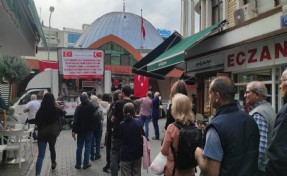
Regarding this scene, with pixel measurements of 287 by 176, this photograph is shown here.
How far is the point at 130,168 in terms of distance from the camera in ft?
18.8

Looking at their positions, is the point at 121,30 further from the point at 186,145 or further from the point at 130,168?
the point at 186,145

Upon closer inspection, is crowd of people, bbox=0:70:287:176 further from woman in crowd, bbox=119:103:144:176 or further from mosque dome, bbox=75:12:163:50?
mosque dome, bbox=75:12:163:50

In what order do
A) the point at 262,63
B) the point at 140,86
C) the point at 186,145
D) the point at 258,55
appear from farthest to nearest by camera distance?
the point at 140,86
the point at 258,55
the point at 262,63
the point at 186,145

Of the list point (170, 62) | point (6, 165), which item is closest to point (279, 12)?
point (170, 62)

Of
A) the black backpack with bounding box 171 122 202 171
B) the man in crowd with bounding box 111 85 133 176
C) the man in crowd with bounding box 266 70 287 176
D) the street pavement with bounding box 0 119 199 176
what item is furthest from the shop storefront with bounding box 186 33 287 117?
the man in crowd with bounding box 266 70 287 176

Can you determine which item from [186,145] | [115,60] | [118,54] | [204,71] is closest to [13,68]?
[115,60]

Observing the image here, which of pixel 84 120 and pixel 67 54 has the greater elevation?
pixel 67 54

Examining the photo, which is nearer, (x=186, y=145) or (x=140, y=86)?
(x=186, y=145)

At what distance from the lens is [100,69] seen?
→ 1878cm

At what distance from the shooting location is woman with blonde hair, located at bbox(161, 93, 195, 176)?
13.7 feet

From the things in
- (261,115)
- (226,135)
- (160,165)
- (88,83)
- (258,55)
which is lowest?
(160,165)

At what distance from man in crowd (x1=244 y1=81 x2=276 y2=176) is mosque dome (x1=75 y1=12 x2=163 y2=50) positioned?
55054mm

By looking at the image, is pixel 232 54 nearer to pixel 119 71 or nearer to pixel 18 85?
pixel 119 71

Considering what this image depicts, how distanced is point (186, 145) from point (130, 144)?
173 cm
